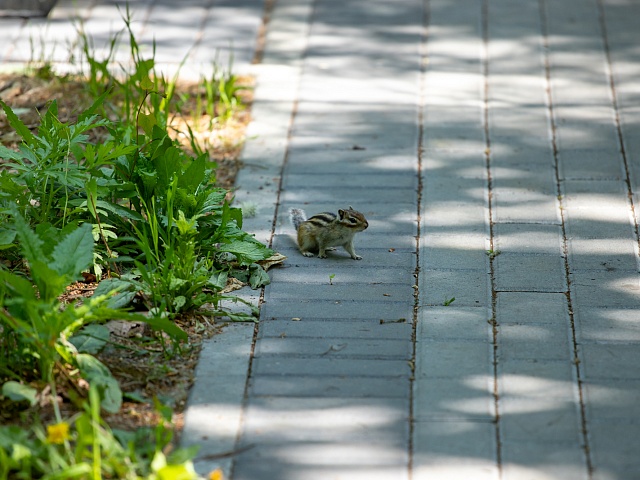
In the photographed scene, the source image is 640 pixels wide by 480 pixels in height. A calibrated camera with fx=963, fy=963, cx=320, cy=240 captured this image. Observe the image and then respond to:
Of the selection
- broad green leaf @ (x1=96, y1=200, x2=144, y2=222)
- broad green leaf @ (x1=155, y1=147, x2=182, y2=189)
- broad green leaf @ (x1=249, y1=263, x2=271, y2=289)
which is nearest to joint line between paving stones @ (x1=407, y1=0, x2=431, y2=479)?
broad green leaf @ (x1=249, y1=263, x2=271, y2=289)

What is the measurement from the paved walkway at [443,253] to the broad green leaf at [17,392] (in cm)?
66

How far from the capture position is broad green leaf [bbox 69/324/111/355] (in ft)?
13.9

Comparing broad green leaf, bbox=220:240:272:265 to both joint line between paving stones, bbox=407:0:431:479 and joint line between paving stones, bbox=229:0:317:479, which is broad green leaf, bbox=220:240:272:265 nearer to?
joint line between paving stones, bbox=229:0:317:479

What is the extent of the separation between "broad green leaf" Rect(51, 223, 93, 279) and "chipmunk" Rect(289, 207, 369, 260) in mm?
1459

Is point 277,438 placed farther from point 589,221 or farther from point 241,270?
point 589,221

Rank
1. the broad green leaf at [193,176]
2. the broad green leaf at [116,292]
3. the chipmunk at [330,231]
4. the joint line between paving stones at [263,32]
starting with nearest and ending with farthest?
the broad green leaf at [116,292] < the broad green leaf at [193,176] < the chipmunk at [330,231] < the joint line between paving stones at [263,32]

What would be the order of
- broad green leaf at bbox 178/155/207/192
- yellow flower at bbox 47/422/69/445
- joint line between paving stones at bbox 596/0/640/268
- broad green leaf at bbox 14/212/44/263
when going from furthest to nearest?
joint line between paving stones at bbox 596/0/640/268
broad green leaf at bbox 178/155/207/192
broad green leaf at bbox 14/212/44/263
yellow flower at bbox 47/422/69/445

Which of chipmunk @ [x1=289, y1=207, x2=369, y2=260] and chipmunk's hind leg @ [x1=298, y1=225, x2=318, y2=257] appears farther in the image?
chipmunk's hind leg @ [x1=298, y1=225, x2=318, y2=257]

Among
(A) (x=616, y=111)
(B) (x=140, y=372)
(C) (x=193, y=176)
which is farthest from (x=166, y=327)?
(A) (x=616, y=111)

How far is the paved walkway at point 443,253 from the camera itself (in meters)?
3.93

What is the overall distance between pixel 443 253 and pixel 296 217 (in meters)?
0.90

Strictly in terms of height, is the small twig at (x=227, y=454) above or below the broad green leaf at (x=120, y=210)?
below

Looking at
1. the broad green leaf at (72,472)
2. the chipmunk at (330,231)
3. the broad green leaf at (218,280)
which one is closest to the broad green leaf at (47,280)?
the broad green leaf at (72,472)

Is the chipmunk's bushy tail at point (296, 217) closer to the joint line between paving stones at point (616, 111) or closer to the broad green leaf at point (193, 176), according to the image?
the broad green leaf at point (193, 176)
